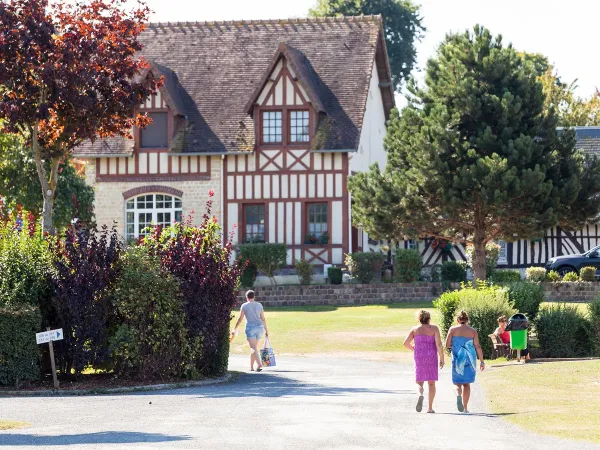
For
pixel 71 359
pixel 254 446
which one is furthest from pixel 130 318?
pixel 254 446

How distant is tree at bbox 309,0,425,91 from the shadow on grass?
162 ft

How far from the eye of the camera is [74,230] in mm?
20719

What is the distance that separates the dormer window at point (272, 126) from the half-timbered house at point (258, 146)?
0.11 feet

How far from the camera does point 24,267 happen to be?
1977 cm

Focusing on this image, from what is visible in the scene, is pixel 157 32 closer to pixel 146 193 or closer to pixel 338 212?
pixel 146 193

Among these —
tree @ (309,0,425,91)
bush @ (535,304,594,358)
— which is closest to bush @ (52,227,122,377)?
bush @ (535,304,594,358)

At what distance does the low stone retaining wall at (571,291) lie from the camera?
3600 centimetres

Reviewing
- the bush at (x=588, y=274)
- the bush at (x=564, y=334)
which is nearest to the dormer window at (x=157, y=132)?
the bush at (x=588, y=274)

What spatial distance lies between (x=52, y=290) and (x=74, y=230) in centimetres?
126

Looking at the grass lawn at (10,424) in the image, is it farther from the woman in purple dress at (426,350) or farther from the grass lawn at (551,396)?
the grass lawn at (551,396)

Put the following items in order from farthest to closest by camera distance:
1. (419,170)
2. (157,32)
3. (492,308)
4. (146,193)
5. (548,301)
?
(157,32) → (146,193) → (548,301) → (419,170) → (492,308)

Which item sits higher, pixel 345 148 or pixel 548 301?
pixel 345 148

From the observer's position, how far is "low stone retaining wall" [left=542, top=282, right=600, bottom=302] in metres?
36.0

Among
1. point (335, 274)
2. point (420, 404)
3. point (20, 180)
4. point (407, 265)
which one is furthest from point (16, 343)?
point (407, 265)
